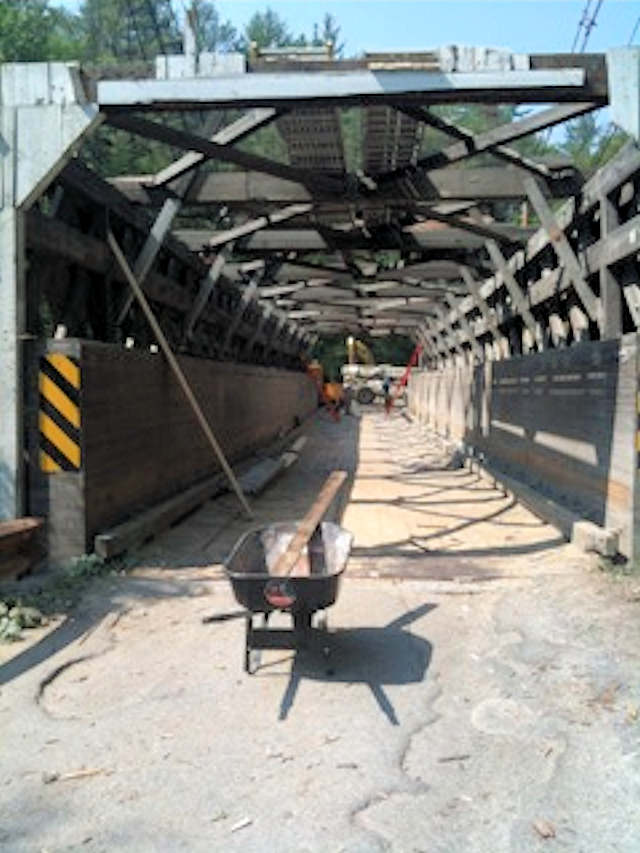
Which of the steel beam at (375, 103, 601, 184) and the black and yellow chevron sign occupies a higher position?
the steel beam at (375, 103, 601, 184)

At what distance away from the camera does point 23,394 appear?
6.51 m

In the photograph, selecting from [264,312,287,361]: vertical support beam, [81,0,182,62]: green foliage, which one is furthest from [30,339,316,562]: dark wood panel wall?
[81,0,182,62]: green foliage

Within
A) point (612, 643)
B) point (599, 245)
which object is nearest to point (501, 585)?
point (612, 643)

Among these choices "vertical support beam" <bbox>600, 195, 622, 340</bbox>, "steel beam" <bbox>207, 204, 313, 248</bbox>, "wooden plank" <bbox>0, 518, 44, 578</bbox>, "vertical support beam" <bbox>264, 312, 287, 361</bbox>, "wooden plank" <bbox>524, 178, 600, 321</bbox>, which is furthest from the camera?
"vertical support beam" <bbox>264, 312, 287, 361</bbox>

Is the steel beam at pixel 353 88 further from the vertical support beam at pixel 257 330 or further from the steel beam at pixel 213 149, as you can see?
the vertical support beam at pixel 257 330

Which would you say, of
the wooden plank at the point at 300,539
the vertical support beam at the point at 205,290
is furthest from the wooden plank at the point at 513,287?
the wooden plank at the point at 300,539

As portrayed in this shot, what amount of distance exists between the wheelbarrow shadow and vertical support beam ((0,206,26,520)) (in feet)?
8.85

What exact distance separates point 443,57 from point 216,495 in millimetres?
6914

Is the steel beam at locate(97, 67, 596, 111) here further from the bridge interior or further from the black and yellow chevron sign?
the black and yellow chevron sign

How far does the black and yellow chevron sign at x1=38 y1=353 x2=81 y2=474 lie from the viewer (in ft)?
21.5

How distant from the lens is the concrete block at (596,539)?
6719 mm

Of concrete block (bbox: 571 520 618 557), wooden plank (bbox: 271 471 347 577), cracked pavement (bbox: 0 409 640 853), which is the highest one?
wooden plank (bbox: 271 471 347 577)

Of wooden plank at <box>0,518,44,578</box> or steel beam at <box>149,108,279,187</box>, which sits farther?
steel beam at <box>149,108,279,187</box>

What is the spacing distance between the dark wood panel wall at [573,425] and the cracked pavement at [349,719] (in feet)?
2.40
